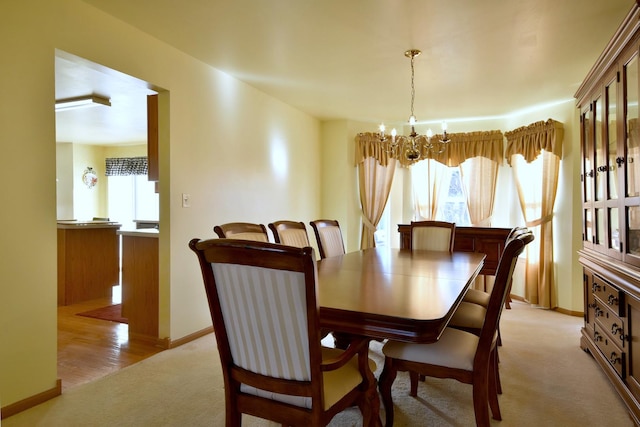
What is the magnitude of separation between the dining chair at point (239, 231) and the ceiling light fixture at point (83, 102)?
281 cm

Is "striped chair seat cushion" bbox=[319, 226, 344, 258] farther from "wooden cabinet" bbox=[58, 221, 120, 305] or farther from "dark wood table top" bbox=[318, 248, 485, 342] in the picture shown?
"wooden cabinet" bbox=[58, 221, 120, 305]

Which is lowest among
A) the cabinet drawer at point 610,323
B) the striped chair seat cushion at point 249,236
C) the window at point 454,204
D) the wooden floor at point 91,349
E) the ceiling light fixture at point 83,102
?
the wooden floor at point 91,349

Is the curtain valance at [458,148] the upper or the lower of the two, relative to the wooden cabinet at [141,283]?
upper

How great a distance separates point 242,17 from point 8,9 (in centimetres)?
125

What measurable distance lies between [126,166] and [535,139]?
6.88 metres

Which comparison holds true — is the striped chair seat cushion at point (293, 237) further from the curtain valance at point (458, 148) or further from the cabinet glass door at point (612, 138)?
the curtain valance at point (458, 148)

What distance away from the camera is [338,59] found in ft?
10.3

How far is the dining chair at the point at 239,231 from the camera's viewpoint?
2.15 meters

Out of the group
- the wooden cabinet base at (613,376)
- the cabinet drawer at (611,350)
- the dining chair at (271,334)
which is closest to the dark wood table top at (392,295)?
the dining chair at (271,334)

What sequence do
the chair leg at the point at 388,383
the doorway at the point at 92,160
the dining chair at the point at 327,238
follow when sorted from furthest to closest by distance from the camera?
the dining chair at the point at 327,238, the doorway at the point at 92,160, the chair leg at the point at 388,383

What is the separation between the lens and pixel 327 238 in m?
3.24

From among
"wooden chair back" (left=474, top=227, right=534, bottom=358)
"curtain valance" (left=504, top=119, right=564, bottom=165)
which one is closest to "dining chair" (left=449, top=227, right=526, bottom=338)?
"wooden chair back" (left=474, top=227, right=534, bottom=358)

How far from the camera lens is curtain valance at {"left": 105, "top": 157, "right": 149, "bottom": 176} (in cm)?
704

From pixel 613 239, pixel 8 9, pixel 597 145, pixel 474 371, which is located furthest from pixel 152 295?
pixel 597 145
